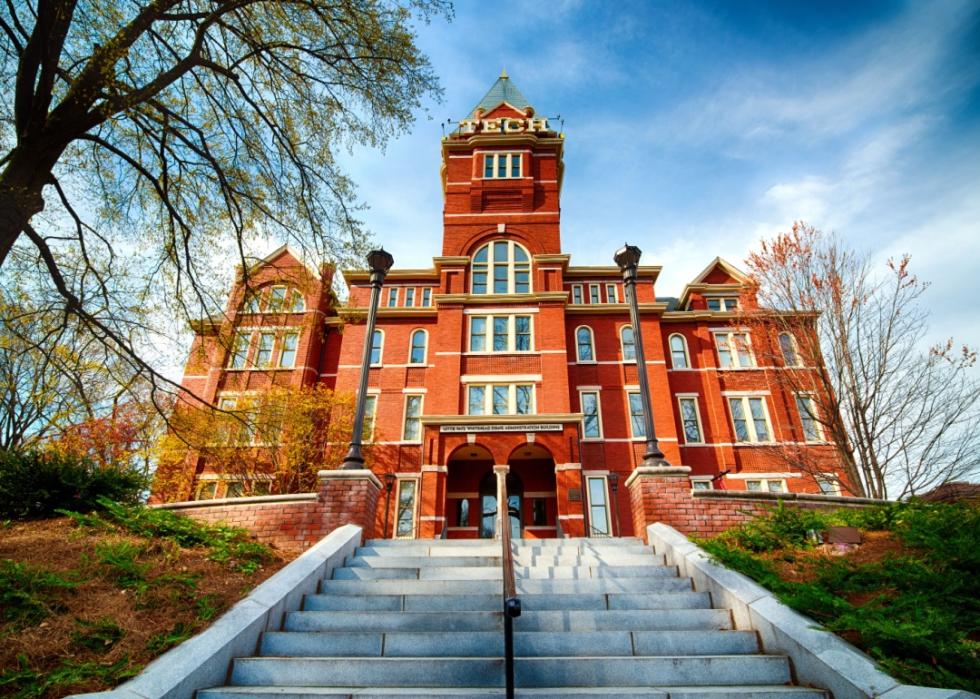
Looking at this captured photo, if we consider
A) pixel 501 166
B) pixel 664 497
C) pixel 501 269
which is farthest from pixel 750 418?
pixel 501 166

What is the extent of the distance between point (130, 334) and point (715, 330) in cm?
2418

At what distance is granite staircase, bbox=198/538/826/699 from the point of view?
3.99 meters

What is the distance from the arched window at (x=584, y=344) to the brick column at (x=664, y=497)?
1540 centimetres

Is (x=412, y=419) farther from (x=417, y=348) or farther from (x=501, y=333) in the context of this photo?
(x=501, y=333)

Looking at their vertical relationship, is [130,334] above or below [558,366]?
below

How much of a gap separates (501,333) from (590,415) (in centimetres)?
552

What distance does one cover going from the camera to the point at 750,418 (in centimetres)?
2281

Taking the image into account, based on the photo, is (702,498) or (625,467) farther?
(625,467)

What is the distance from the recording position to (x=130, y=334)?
828cm

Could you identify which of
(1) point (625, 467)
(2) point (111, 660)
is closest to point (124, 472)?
(2) point (111, 660)

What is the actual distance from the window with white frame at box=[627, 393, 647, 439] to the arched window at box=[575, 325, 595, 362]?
103 inches

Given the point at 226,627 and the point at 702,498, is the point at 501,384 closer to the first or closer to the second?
the point at 702,498

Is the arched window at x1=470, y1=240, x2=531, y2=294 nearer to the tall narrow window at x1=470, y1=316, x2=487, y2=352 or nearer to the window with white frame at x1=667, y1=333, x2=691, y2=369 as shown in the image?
the tall narrow window at x1=470, y1=316, x2=487, y2=352

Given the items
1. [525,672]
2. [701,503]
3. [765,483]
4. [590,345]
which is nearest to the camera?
[525,672]
